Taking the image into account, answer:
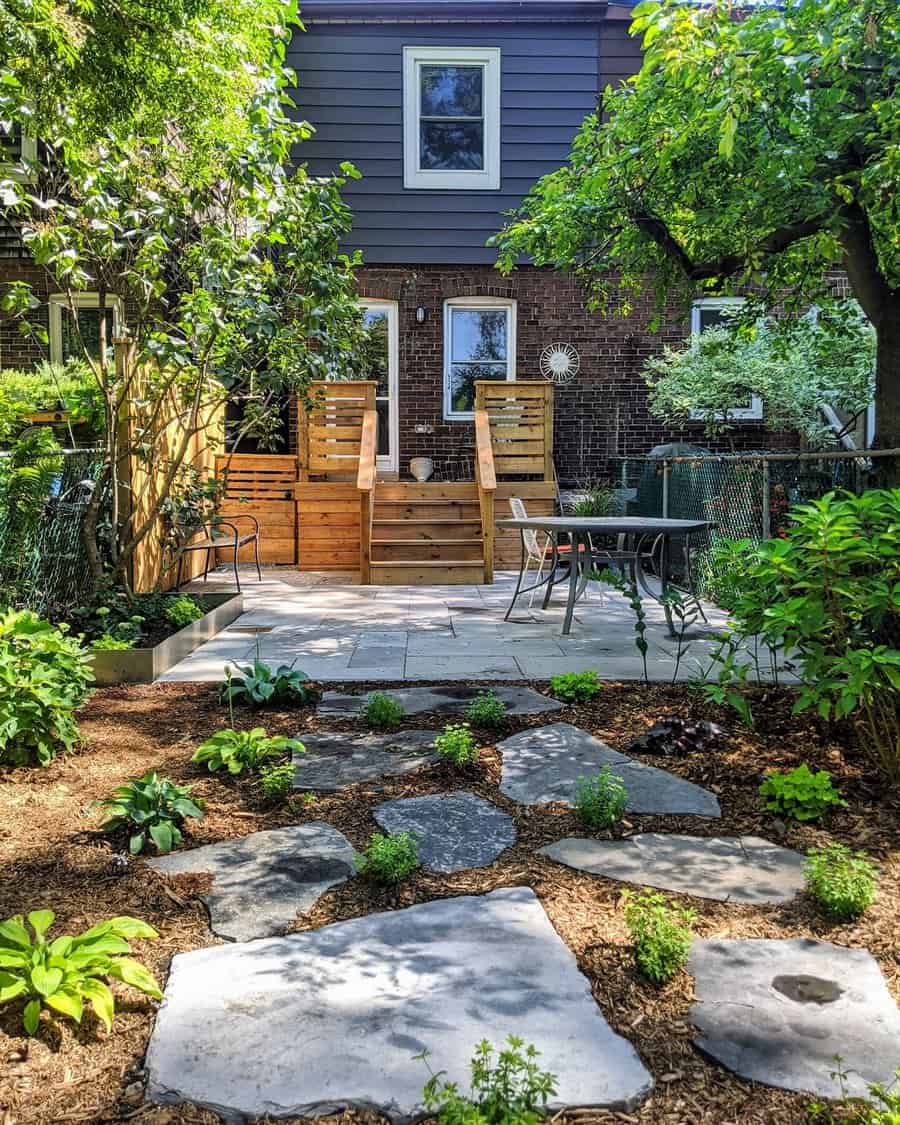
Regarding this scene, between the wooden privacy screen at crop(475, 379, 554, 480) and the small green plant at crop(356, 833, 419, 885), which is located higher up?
the wooden privacy screen at crop(475, 379, 554, 480)

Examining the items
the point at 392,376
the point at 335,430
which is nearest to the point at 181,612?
the point at 335,430

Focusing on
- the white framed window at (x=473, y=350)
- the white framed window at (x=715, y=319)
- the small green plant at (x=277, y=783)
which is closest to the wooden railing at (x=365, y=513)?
the white framed window at (x=473, y=350)

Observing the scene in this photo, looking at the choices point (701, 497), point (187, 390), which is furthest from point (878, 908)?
point (701, 497)

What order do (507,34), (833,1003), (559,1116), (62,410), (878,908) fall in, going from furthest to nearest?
1. (507,34)
2. (62,410)
3. (878,908)
4. (833,1003)
5. (559,1116)

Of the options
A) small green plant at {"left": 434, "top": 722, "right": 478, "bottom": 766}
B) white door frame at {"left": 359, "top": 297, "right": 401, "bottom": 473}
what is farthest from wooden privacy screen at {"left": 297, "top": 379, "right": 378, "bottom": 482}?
small green plant at {"left": 434, "top": 722, "right": 478, "bottom": 766}

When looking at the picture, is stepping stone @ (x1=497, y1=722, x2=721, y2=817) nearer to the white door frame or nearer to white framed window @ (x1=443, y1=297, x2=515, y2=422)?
the white door frame

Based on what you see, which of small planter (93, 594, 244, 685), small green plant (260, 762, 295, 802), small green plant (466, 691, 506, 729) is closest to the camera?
small green plant (260, 762, 295, 802)

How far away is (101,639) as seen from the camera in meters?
5.09

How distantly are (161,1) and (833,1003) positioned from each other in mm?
5604

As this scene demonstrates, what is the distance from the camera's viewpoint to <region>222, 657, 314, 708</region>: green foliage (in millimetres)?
4191

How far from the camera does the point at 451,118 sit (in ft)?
38.9

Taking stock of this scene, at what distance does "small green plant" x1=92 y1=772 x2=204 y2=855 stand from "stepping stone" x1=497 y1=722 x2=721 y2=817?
1.05 meters

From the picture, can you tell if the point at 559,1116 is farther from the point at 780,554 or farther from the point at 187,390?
the point at 187,390

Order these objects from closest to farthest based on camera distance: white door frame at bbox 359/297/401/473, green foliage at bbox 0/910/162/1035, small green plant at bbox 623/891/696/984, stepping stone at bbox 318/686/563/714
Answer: green foliage at bbox 0/910/162/1035, small green plant at bbox 623/891/696/984, stepping stone at bbox 318/686/563/714, white door frame at bbox 359/297/401/473
